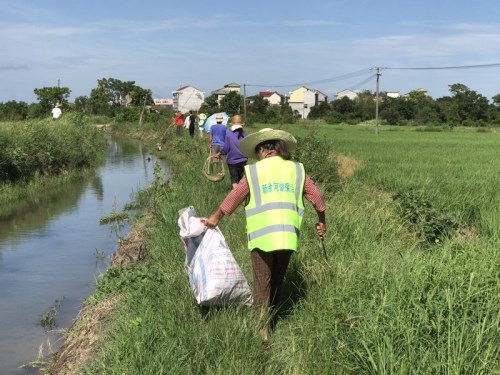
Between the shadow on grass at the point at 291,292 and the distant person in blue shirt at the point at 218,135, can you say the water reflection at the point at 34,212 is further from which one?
the shadow on grass at the point at 291,292

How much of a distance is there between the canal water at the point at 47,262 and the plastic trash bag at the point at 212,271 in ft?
7.33

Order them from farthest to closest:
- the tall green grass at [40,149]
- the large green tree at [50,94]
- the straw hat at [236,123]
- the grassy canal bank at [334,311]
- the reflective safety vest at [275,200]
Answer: the large green tree at [50,94], the tall green grass at [40,149], the straw hat at [236,123], the reflective safety vest at [275,200], the grassy canal bank at [334,311]

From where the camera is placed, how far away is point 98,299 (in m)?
6.10

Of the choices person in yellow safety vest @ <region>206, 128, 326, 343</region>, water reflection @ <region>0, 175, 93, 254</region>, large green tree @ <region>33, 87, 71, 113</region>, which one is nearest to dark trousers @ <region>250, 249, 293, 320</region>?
person in yellow safety vest @ <region>206, 128, 326, 343</region>

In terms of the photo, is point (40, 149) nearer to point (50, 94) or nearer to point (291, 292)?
point (291, 292)

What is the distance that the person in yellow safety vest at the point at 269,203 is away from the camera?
4082 millimetres

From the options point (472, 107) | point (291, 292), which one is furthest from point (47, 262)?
point (472, 107)

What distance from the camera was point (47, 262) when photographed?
8.89m

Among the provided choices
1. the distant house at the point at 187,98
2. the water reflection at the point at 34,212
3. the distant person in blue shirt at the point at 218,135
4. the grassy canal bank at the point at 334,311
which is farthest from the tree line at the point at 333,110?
the grassy canal bank at the point at 334,311

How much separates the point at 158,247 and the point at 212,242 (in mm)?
2594

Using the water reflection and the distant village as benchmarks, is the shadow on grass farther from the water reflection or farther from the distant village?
the distant village

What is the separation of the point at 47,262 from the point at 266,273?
587 centimetres

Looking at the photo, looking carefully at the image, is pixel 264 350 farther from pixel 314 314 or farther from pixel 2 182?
pixel 2 182

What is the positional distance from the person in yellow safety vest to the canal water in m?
2.68
